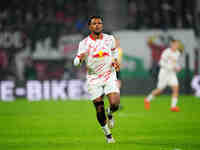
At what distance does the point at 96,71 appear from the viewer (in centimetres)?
1012

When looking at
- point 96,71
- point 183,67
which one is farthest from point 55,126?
point 183,67

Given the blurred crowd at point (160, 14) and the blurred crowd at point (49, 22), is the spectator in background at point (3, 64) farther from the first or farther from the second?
the blurred crowd at point (160, 14)

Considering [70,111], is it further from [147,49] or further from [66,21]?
[66,21]

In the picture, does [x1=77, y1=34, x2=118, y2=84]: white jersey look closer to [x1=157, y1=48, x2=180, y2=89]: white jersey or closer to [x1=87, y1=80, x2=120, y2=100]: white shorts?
[x1=87, y1=80, x2=120, y2=100]: white shorts

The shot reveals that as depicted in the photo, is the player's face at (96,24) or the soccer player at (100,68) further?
the soccer player at (100,68)

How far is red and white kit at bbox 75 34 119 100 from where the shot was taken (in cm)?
1005

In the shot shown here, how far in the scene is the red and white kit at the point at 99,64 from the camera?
33.0 feet

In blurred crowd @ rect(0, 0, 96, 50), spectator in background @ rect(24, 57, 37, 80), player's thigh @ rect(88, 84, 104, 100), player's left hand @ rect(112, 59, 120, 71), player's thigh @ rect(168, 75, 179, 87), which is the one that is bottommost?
spectator in background @ rect(24, 57, 37, 80)

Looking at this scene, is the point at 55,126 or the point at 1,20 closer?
the point at 55,126

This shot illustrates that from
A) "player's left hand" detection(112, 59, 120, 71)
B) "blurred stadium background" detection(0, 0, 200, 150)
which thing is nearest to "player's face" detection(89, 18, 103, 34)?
"player's left hand" detection(112, 59, 120, 71)

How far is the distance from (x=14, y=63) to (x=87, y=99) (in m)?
5.07

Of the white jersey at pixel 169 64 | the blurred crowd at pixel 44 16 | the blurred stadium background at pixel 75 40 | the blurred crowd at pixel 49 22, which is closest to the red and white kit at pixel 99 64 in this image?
the white jersey at pixel 169 64

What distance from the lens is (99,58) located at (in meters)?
10.1

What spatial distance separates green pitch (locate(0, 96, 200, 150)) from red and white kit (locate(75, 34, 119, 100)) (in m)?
0.98
